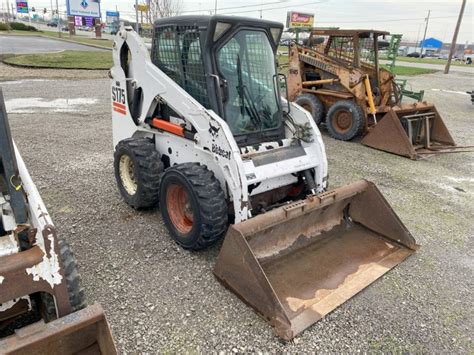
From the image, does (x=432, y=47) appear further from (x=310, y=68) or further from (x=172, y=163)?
(x=172, y=163)

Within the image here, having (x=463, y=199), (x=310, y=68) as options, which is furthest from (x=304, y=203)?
(x=310, y=68)

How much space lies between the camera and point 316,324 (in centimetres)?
286

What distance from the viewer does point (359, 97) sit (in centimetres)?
795

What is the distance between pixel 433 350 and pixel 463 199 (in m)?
3.54

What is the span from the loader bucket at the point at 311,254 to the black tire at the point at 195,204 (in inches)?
13.0

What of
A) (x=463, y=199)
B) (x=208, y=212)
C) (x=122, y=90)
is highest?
(x=122, y=90)

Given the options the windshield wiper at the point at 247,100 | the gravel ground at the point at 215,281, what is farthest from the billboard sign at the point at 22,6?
the windshield wiper at the point at 247,100

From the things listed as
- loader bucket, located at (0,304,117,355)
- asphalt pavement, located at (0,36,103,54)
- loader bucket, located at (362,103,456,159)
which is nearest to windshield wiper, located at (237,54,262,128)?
loader bucket, located at (0,304,117,355)

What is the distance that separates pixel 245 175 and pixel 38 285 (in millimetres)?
1852

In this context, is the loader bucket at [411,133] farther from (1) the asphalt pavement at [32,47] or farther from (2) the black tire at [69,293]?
(1) the asphalt pavement at [32,47]

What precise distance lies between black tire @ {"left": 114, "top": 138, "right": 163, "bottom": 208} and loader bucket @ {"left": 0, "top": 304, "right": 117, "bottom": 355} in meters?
2.27

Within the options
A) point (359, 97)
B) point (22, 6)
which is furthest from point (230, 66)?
point (22, 6)

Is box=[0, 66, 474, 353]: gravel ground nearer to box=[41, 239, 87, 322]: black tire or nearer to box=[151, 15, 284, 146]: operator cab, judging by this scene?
box=[41, 239, 87, 322]: black tire

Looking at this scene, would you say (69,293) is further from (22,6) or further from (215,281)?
(22,6)
